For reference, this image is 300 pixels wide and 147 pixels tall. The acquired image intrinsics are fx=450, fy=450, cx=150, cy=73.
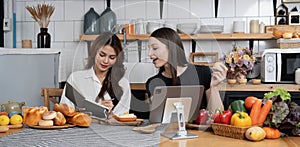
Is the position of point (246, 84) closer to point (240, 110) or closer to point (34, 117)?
point (240, 110)

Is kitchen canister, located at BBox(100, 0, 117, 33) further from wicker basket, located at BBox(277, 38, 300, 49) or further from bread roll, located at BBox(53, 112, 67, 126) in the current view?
bread roll, located at BBox(53, 112, 67, 126)

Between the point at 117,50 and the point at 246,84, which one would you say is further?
the point at 246,84

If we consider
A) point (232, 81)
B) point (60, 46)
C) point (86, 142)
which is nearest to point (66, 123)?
point (86, 142)

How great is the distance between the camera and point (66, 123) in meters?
1.94

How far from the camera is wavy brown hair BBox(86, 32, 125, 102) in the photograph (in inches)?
75.8

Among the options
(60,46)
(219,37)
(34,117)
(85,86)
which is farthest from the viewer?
(60,46)

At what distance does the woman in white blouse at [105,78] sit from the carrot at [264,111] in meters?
0.61

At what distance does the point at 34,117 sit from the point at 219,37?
2086 millimetres

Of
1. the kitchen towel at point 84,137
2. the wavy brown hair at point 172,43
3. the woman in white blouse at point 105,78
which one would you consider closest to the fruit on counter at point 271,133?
the kitchen towel at point 84,137

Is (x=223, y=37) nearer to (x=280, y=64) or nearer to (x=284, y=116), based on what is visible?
(x=280, y=64)

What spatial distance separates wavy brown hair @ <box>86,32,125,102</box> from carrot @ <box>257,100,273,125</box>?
61 centimetres

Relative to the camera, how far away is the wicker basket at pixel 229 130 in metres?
1.62

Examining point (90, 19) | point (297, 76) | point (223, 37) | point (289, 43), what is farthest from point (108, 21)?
point (297, 76)

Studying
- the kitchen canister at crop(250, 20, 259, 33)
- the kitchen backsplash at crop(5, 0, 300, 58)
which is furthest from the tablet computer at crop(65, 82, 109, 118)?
the kitchen canister at crop(250, 20, 259, 33)
